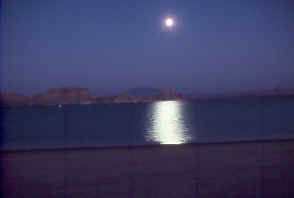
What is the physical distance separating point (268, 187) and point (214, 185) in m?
0.57

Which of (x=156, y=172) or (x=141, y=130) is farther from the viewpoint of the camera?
(x=141, y=130)

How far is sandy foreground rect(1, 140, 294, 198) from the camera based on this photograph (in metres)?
3.50

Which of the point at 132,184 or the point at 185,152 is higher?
the point at 185,152

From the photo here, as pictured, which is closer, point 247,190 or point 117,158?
point 247,190

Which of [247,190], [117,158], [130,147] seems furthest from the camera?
[117,158]

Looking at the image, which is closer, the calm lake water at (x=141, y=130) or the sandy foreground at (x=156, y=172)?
the sandy foreground at (x=156, y=172)

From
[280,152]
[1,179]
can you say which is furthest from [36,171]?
[280,152]

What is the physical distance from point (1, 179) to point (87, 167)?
0.99 m

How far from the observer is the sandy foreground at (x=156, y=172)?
3498 mm

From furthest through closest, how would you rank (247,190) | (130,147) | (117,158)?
1. (117,158)
2. (130,147)
3. (247,190)

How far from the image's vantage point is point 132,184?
11.9 ft

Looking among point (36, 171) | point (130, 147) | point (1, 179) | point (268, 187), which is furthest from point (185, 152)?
point (1, 179)

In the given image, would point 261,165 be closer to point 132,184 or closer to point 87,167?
point 132,184

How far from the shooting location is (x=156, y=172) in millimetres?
4016
